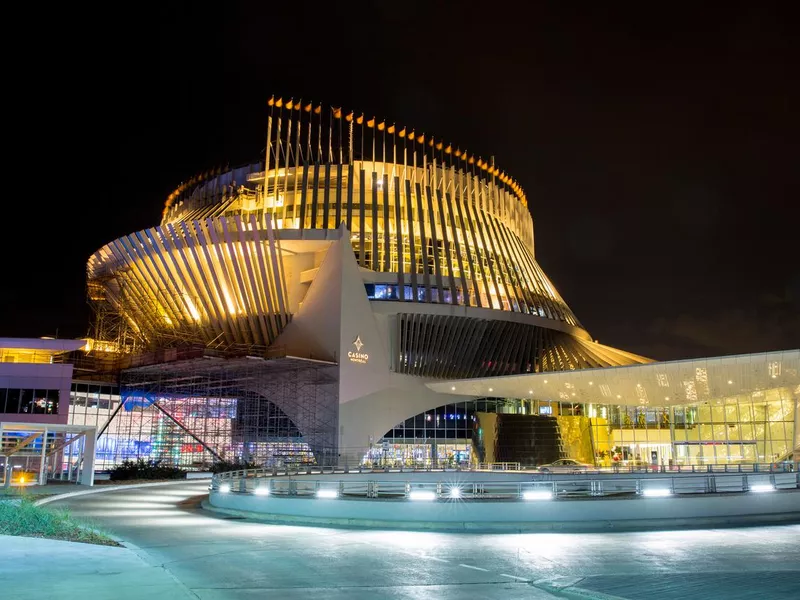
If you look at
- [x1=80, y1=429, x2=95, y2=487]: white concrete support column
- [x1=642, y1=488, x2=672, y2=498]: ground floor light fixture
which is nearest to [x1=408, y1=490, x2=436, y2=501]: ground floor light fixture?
[x1=642, y1=488, x2=672, y2=498]: ground floor light fixture

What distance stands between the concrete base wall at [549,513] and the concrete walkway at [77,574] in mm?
7180

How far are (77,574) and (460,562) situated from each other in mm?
6327

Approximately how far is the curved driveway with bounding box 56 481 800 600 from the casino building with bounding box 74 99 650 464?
93.9 feet

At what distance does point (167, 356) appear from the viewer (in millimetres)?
46938

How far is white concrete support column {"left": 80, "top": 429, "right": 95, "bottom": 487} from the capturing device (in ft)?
114

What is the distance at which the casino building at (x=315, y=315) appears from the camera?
159 feet

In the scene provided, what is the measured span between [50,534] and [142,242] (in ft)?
129

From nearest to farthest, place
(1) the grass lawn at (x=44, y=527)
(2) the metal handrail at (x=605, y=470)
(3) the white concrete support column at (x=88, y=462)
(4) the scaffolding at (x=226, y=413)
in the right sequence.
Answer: (1) the grass lawn at (x=44, y=527) < (2) the metal handrail at (x=605, y=470) < (3) the white concrete support column at (x=88, y=462) < (4) the scaffolding at (x=226, y=413)

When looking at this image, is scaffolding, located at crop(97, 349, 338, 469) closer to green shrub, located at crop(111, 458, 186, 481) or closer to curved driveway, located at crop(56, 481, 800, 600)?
green shrub, located at crop(111, 458, 186, 481)

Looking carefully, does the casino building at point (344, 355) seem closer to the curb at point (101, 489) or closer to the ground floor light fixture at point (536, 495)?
the curb at point (101, 489)

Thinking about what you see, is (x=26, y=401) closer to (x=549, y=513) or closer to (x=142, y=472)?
(x=142, y=472)

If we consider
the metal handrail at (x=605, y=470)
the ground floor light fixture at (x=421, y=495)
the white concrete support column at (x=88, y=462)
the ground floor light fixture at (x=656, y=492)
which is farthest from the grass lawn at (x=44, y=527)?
the white concrete support column at (x=88, y=462)

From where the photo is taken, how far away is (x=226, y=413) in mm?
55781

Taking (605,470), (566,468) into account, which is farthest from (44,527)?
(566,468)
